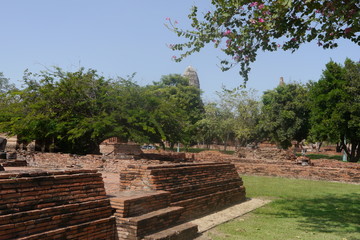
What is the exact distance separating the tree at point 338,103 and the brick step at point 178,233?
18.9 m

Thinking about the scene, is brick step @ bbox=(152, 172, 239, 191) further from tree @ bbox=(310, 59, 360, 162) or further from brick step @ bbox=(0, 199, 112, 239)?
tree @ bbox=(310, 59, 360, 162)

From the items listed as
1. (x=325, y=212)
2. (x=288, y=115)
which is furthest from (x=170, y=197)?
(x=288, y=115)

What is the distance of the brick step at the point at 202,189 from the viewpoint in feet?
20.4

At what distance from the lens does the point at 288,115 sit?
28.9m

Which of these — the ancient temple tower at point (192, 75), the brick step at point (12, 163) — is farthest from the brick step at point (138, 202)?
the ancient temple tower at point (192, 75)

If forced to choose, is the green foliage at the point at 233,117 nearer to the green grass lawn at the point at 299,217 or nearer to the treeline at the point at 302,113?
the treeline at the point at 302,113

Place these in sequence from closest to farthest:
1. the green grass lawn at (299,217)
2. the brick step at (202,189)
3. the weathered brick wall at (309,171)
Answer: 1. the green grass lawn at (299,217)
2. the brick step at (202,189)
3. the weathered brick wall at (309,171)

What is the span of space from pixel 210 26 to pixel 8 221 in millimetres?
5209

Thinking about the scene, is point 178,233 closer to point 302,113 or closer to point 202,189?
point 202,189

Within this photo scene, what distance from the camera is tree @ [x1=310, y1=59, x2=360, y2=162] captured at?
21.7 m

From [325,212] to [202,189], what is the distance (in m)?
2.87

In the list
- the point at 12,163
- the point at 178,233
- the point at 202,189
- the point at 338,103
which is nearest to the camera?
the point at 178,233

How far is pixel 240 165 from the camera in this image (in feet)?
53.4

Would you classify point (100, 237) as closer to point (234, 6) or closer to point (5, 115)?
point (234, 6)
